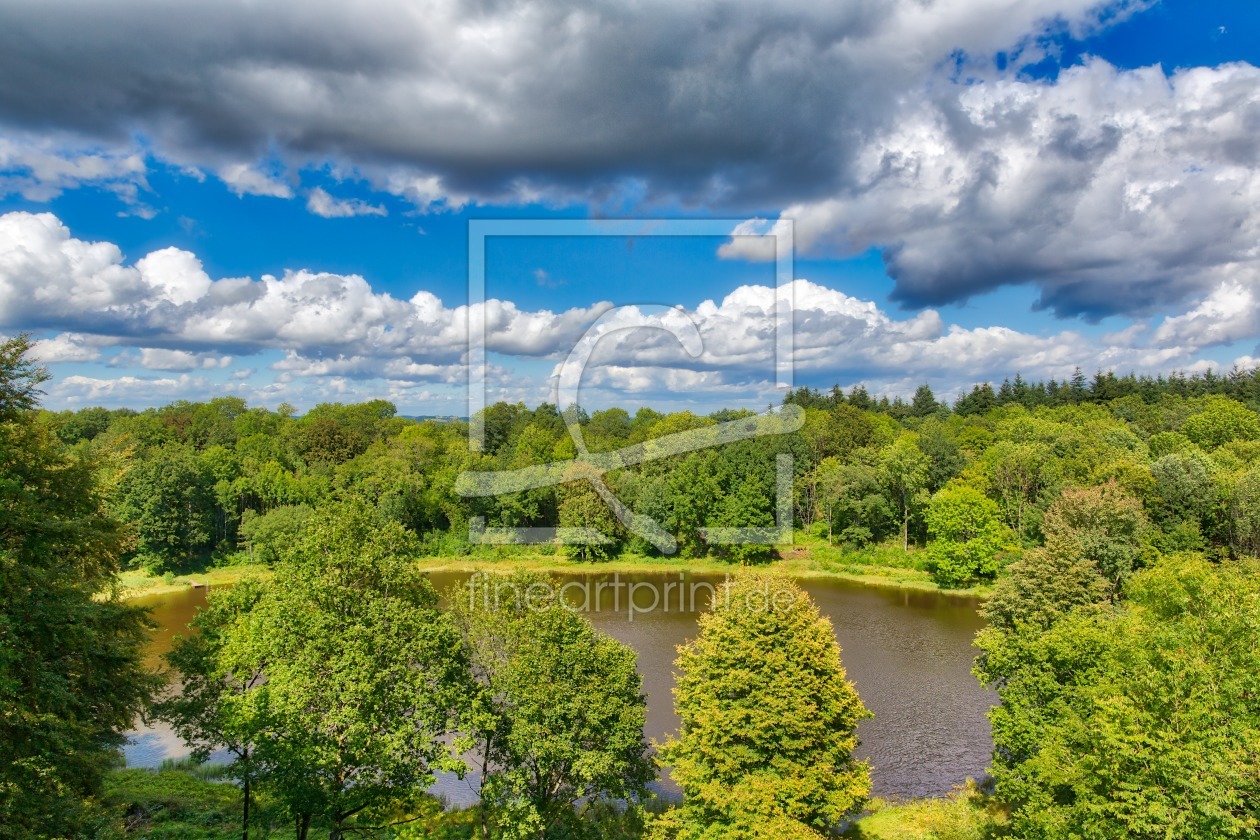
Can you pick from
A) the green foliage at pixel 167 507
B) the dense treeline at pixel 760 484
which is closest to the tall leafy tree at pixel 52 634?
the dense treeline at pixel 760 484

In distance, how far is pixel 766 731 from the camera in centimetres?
1512

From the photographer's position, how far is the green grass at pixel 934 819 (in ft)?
55.0

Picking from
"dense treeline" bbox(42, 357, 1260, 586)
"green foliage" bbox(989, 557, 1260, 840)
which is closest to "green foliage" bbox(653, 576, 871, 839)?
"green foliage" bbox(989, 557, 1260, 840)

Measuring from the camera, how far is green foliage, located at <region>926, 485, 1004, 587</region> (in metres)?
43.0

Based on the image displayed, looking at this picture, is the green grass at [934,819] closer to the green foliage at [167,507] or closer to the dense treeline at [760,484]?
the dense treeline at [760,484]

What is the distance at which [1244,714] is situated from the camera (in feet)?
39.6

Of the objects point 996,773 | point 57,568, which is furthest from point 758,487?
point 57,568

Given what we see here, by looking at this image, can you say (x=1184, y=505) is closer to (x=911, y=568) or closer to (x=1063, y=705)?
(x=911, y=568)

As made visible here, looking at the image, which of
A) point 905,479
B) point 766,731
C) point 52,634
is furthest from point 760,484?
point 52,634

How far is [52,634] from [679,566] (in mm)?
40718

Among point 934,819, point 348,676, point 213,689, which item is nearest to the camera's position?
point 348,676

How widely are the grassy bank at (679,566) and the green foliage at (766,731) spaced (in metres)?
28.6

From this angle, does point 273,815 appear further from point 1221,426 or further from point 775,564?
point 1221,426

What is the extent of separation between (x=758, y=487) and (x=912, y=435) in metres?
23.2
